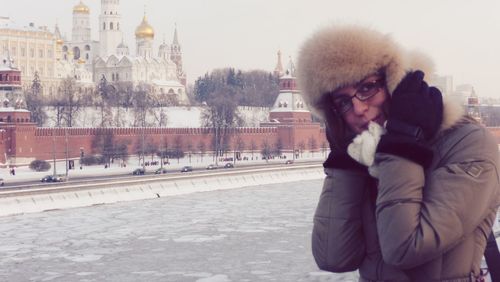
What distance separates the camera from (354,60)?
171 centimetres

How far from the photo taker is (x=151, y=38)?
6288 cm

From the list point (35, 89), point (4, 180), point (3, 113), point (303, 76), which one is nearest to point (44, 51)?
point (35, 89)

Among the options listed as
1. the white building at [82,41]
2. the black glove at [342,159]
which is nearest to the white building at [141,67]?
the white building at [82,41]

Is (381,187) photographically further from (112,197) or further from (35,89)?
(35,89)

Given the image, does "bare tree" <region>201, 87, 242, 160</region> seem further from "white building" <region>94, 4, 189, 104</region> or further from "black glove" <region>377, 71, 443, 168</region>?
"black glove" <region>377, 71, 443, 168</region>

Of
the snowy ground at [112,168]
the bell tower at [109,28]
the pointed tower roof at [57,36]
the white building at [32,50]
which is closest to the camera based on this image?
the snowy ground at [112,168]

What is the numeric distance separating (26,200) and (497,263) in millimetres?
16994

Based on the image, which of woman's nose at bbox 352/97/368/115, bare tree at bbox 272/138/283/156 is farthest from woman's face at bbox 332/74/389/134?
bare tree at bbox 272/138/283/156

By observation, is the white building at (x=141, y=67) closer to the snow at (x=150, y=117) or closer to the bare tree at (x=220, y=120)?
the snow at (x=150, y=117)

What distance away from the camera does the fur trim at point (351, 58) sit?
1.71 m

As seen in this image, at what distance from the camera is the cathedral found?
6044 centimetres

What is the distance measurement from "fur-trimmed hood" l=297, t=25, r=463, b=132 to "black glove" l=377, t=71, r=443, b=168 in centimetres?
3

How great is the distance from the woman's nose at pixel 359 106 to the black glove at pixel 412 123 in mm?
75

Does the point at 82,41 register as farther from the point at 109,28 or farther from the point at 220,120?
the point at 220,120
